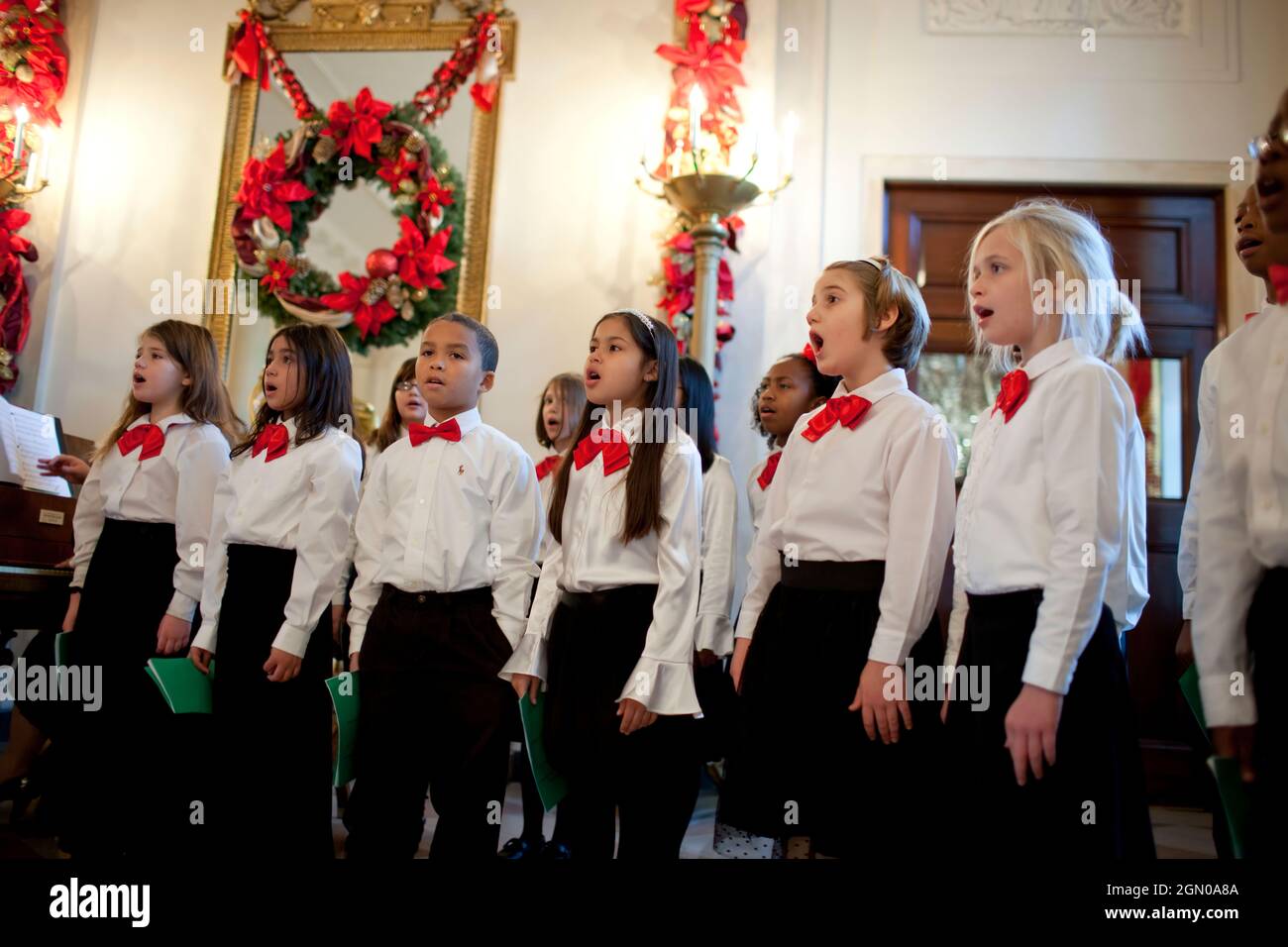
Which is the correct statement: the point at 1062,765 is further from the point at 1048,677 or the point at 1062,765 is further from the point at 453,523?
the point at 453,523

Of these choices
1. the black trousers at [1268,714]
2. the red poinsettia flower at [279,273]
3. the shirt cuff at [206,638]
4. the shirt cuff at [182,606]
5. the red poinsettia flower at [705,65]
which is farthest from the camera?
the red poinsettia flower at [279,273]

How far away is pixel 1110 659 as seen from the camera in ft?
5.00

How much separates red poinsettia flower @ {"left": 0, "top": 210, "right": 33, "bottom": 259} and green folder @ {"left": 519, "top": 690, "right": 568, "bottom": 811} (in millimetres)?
3873

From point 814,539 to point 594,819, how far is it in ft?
2.54

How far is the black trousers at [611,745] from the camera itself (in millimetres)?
2133

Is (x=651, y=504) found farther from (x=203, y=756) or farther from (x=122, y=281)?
(x=122, y=281)

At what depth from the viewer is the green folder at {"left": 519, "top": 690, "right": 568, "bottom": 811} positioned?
2.21 metres

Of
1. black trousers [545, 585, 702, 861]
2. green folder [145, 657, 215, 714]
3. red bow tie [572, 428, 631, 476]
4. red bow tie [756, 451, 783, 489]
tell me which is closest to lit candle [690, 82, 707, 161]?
red bow tie [756, 451, 783, 489]

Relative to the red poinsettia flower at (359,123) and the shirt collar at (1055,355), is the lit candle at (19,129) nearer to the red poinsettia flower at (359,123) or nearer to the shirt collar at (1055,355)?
the red poinsettia flower at (359,123)

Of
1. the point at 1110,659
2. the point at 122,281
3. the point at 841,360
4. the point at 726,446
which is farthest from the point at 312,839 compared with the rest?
the point at 122,281

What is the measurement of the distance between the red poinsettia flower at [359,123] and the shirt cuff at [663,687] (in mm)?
3423

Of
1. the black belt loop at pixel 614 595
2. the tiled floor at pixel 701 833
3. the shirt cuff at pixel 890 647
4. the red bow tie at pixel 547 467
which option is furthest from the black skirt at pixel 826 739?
the red bow tie at pixel 547 467

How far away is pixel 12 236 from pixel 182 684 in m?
3.24

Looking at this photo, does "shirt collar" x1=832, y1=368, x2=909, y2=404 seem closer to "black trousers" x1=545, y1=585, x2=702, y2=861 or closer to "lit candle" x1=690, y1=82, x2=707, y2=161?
"black trousers" x1=545, y1=585, x2=702, y2=861
